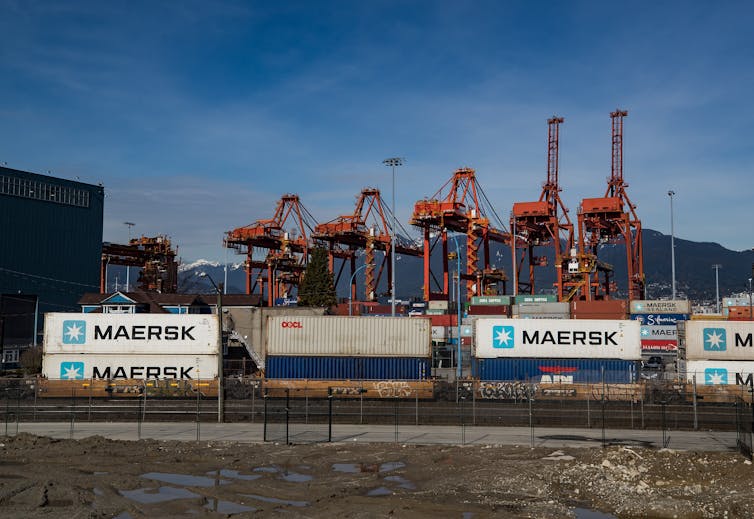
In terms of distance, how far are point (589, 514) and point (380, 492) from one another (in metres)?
5.75

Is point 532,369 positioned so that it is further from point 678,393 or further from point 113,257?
point 113,257

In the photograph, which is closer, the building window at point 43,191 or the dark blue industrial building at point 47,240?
the dark blue industrial building at point 47,240

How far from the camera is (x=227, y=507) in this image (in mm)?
18594

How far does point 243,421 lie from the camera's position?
34.4 meters

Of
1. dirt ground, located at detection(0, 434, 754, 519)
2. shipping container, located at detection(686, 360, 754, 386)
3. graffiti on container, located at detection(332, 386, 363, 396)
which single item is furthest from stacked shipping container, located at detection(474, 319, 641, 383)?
dirt ground, located at detection(0, 434, 754, 519)

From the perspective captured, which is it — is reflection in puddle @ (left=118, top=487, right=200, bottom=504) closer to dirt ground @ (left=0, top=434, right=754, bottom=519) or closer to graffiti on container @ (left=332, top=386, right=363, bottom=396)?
dirt ground @ (left=0, top=434, right=754, bottom=519)

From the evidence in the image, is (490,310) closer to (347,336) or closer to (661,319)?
(661,319)

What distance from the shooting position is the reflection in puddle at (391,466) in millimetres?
23375

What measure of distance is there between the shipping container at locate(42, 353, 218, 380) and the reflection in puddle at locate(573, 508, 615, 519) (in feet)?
97.2

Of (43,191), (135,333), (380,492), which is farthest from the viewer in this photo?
(43,191)

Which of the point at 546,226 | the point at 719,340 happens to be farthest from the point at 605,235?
the point at 719,340

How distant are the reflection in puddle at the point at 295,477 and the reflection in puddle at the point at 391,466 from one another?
2.60m

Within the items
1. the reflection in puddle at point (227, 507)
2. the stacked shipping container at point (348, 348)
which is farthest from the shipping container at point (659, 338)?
the reflection in puddle at point (227, 507)

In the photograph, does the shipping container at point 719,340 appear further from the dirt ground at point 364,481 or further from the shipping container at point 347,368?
the dirt ground at point 364,481
